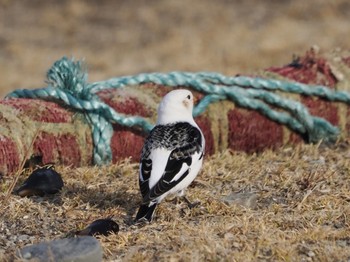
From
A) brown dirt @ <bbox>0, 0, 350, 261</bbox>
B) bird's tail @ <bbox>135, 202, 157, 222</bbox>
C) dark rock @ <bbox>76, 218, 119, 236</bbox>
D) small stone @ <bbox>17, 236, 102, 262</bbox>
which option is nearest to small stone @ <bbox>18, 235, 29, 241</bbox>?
brown dirt @ <bbox>0, 0, 350, 261</bbox>

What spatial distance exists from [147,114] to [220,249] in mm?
2114

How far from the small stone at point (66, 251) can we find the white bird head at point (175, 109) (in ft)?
4.03

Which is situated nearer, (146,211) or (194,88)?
(146,211)

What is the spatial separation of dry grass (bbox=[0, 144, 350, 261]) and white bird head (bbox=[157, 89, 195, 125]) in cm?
41

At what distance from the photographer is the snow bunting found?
470 centimetres

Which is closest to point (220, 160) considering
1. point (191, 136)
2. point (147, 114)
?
point (147, 114)

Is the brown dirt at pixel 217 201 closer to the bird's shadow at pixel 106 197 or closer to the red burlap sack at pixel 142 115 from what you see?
the bird's shadow at pixel 106 197

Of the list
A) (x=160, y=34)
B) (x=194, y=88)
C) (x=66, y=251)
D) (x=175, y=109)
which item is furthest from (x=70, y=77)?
(x=160, y=34)

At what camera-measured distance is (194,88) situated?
640 centimetres

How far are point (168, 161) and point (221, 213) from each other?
14.8 inches

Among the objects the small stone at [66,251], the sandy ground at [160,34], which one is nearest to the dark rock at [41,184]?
the small stone at [66,251]

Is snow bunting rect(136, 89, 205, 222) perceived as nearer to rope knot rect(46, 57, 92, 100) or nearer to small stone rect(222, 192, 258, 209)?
small stone rect(222, 192, 258, 209)

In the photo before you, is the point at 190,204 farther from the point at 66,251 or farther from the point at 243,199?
the point at 66,251

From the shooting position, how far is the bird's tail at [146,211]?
4.67 m
